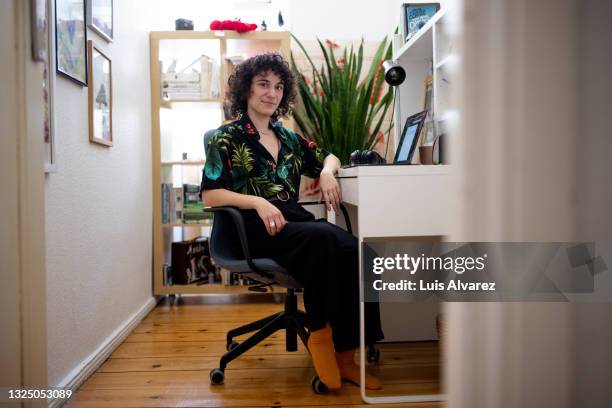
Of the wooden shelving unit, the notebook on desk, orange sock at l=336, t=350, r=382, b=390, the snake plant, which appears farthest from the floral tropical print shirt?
the wooden shelving unit

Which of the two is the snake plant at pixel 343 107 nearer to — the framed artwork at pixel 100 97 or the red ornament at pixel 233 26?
the red ornament at pixel 233 26

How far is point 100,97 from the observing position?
227 cm

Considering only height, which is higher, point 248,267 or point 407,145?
point 407,145

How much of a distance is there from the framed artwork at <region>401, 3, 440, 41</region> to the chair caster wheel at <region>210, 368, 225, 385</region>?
1.84 m

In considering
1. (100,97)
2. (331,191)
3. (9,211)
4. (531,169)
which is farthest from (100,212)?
(531,169)

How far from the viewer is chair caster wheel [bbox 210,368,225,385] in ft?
6.29

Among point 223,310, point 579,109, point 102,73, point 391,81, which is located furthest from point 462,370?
point 223,310

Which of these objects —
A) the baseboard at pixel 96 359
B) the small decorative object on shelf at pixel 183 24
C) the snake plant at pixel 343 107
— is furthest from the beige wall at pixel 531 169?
the small decorative object on shelf at pixel 183 24

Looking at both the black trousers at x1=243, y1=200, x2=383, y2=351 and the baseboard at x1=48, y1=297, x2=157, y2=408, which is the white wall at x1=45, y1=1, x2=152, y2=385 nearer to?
the baseboard at x1=48, y1=297, x2=157, y2=408

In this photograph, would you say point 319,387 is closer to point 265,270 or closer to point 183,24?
point 265,270

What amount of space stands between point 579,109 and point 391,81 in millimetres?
1671

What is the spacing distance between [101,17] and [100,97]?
366 millimetres

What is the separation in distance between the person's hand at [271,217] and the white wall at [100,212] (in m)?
0.70

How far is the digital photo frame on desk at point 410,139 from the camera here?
1.99 meters
